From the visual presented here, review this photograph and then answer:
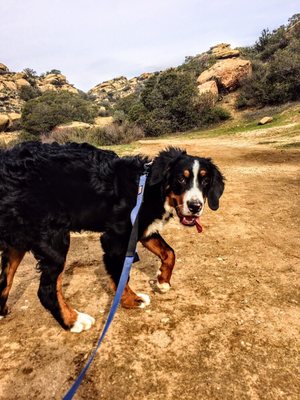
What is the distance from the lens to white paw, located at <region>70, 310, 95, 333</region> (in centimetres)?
314

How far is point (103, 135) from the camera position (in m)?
22.6

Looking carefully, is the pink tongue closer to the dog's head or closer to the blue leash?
the dog's head

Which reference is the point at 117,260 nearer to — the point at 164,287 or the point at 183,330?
the point at 164,287

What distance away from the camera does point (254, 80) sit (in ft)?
86.6

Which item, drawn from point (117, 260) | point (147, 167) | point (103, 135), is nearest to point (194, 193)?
point (147, 167)


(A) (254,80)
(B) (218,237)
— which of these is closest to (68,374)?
(B) (218,237)

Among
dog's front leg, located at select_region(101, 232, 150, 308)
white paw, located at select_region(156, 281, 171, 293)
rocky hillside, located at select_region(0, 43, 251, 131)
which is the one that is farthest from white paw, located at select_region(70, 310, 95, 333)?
rocky hillside, located at select_region(0, 43, 251, 131)

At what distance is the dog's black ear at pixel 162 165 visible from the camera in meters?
3.42

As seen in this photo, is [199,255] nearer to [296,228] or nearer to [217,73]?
[296,228]

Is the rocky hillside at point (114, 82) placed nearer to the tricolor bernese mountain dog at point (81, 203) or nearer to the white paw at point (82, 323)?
the tricolor bernese mountain dog at point (81, 203)

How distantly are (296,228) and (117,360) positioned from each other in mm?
3827

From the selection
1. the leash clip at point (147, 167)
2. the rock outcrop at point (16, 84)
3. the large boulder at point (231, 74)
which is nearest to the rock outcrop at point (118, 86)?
the rock outcrop at point (16, 84)

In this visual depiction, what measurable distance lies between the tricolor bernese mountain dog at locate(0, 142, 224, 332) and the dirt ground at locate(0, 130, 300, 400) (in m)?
0.27

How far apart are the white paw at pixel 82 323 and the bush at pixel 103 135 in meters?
18.9
